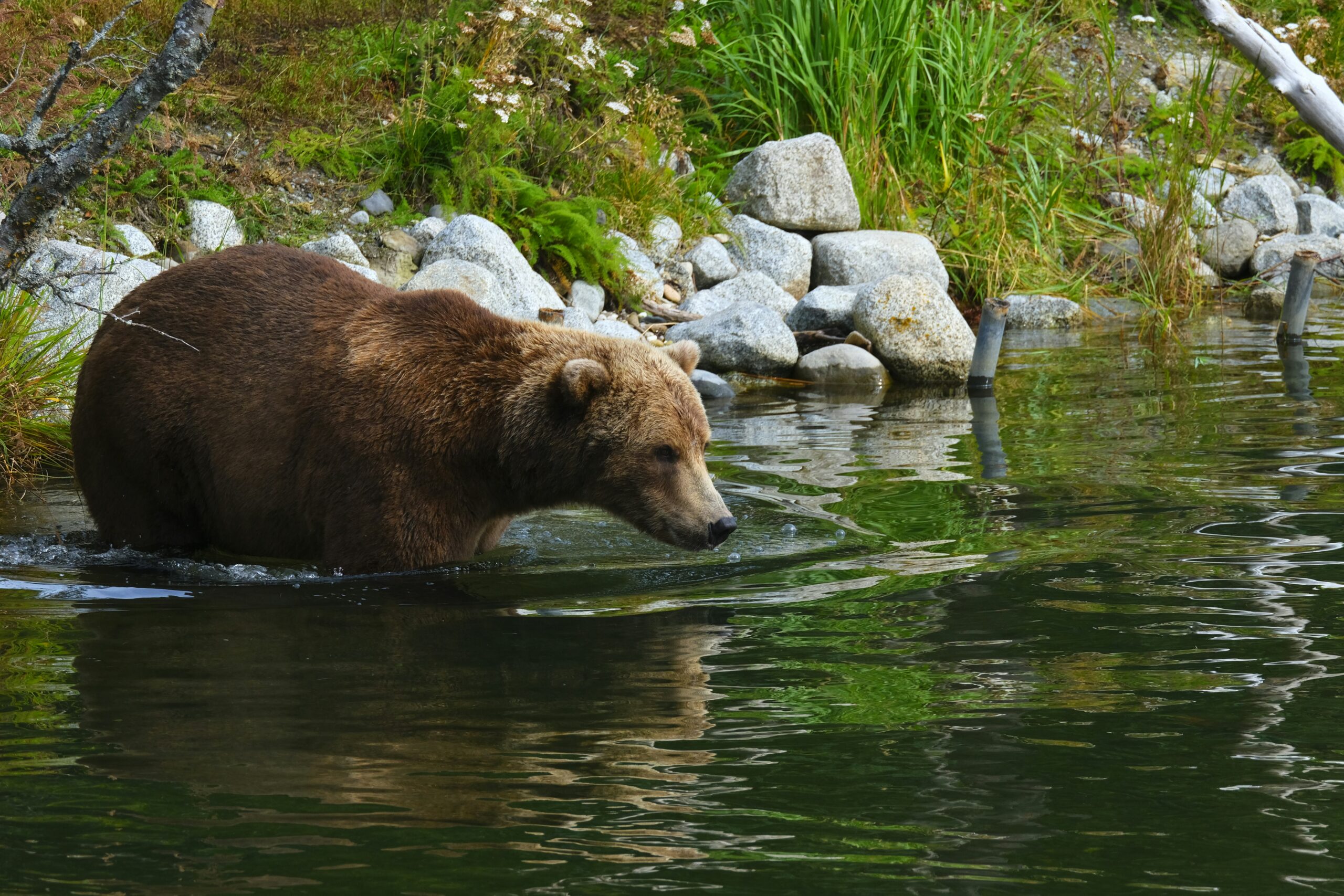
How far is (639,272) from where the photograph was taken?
12.9 metres

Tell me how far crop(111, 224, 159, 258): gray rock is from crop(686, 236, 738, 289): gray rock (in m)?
5.07

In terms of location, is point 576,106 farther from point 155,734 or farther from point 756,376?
point 155,734

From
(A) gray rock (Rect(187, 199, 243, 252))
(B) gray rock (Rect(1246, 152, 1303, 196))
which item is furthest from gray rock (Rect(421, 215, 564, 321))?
(B) gray rock (Rect(1246, 152, 1303, 196))

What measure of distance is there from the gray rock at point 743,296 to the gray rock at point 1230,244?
6158mm

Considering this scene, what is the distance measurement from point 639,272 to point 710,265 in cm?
99

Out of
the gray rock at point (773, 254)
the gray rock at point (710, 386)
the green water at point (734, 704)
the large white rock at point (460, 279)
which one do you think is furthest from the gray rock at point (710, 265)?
the green water at point (734, 704)

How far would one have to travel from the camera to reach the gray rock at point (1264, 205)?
59.0 ft

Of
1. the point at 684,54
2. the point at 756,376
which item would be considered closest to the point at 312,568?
the point at 756,376

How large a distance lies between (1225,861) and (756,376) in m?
9.19

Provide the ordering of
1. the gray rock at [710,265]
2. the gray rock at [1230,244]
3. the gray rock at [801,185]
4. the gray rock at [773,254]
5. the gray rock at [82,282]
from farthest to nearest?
1. the gray rock at [1230,244]
2. the gray rock at [801,185]
3. the gray rock at [773,254]
4. the gray rock at [710,265]
5. the gray rock at [82,282]

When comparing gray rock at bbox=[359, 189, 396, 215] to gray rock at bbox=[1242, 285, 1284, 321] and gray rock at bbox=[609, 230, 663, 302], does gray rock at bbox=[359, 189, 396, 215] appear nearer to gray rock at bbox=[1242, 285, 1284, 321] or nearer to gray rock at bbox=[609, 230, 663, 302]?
gray rock at bbox=[609, 230, 663, 302]

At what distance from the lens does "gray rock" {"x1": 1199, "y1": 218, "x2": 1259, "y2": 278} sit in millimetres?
16516

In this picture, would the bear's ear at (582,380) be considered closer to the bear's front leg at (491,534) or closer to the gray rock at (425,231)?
the bear's front leg at (491,534)

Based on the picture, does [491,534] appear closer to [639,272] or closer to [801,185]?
[639,272]
